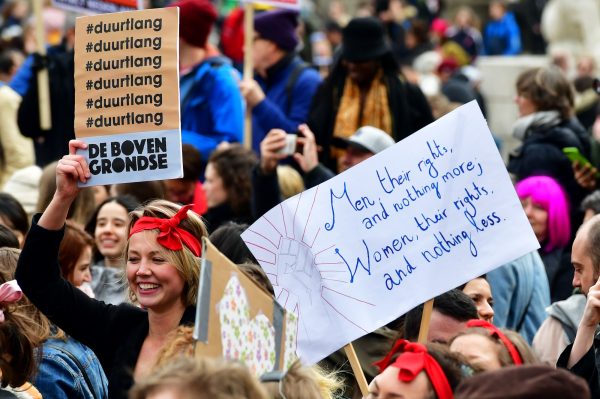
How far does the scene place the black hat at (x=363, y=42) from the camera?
9141mm

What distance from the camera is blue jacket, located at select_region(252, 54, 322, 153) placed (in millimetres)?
10016

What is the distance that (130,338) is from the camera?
5.42 m

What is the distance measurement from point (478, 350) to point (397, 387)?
1.82 feet

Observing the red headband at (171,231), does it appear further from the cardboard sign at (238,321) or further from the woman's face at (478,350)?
the woman's face at (478,350)

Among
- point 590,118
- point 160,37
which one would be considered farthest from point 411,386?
point 590,118

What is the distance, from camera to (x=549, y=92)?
9.11m

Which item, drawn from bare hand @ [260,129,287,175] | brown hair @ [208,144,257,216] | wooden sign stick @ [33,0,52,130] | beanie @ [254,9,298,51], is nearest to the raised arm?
bare hand @ [260,129,287,175]

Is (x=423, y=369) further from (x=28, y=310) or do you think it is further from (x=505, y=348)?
(x=28, y=310)

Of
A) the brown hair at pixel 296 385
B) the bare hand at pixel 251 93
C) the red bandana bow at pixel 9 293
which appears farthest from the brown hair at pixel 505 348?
the bare hand at pixel 251 93

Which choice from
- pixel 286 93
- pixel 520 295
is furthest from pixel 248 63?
pixel 520 295

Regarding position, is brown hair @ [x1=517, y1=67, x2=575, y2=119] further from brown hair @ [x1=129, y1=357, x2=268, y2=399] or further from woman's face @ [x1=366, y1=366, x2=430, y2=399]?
brown hair @ [x1=129, y1=357, x2=268, y2=399]

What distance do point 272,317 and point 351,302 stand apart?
991mm

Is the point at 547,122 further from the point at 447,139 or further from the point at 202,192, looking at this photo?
the point at 447,139

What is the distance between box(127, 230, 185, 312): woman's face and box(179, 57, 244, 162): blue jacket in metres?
3.96
